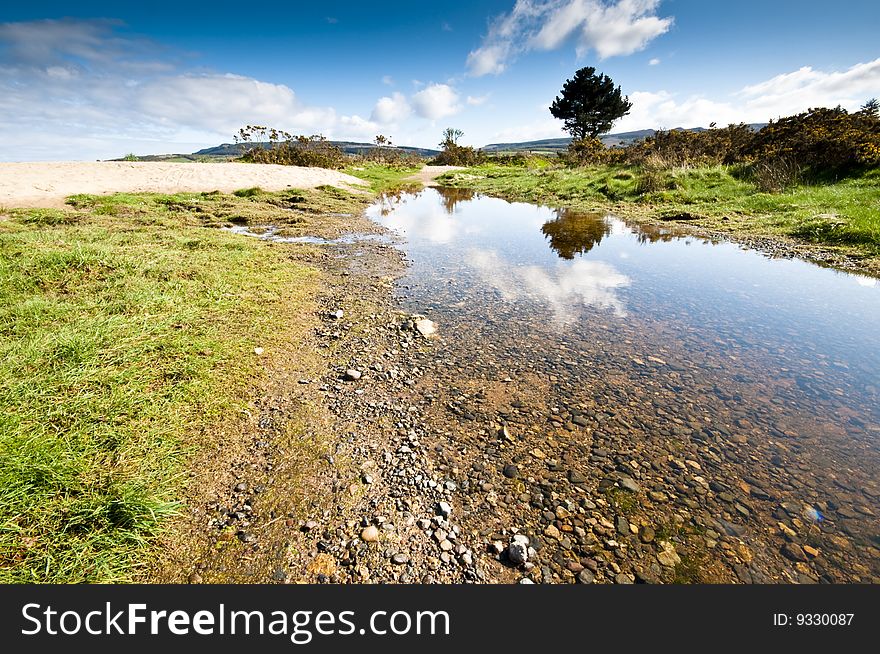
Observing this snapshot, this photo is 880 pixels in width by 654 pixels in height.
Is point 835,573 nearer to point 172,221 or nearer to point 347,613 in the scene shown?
point 347,613

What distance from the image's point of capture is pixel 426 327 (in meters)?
7.18

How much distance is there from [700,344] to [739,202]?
18.1 meters

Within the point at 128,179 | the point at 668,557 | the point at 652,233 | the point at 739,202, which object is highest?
the point at 128,179

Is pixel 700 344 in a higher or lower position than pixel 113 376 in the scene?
lower

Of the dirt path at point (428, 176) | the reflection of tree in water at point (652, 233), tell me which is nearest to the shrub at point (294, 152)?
the dirt path at point (428, 176)

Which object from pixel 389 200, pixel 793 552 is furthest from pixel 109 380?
pixel 389 200

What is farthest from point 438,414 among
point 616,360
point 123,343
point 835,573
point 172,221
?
point 172,221

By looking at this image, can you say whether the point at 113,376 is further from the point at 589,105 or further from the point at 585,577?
the point at 589,105

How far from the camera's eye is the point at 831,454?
4.18 metres

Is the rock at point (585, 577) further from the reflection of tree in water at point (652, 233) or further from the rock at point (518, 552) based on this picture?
the reflection of tree in water at point (652, 233)

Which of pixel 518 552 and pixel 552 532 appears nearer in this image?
pixel 518 552

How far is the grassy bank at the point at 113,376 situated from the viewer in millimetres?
2779

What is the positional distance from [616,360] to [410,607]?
4.93 m

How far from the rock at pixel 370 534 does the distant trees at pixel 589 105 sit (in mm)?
74577
